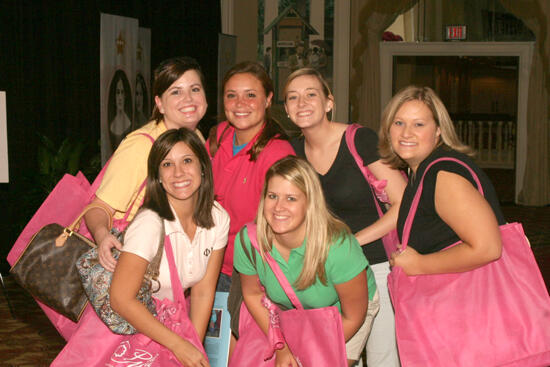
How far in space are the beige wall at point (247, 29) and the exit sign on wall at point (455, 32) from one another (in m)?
3.14

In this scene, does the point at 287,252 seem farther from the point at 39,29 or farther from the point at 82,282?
the point at 39,29

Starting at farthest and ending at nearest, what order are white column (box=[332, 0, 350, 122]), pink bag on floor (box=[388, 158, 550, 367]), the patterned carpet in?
1. white column (box=[332, 0, 350, 122])
2. the patterned carpet
3. pink bag on floor (box=[388, 158, 550, 367])

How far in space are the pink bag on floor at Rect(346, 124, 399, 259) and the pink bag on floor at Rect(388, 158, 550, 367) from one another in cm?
44

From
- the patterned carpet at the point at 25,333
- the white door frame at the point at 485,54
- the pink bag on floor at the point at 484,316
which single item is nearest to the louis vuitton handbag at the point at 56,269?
the pink bag on floor at the point at 484,316

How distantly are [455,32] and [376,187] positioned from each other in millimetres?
8496

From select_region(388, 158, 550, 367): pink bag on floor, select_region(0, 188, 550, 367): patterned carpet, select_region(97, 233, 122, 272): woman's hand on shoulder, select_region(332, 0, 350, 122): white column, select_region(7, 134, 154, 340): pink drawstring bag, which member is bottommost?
select_region(0, 188, 550, 367): patterned carpet

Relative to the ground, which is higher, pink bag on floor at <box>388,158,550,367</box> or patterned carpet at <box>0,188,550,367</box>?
pink bag on floor at <box>388,158,550,367</box>

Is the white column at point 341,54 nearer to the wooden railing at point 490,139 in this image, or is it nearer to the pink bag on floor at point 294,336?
the wooden railing at point 490,139

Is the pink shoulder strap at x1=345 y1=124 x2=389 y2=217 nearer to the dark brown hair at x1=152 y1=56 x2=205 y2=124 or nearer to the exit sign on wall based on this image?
the dark brown hair at x1=152 y1=56 x2=205 y2=124

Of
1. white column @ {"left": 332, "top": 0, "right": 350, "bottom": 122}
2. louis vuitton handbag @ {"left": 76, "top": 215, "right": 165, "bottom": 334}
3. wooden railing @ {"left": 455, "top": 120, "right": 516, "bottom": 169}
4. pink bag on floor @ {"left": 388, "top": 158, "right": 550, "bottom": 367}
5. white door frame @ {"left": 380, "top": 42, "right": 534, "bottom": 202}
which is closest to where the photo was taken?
pink bag on floor @ {"left": 388, "top": 158, "right": 550, "bottom": 367}

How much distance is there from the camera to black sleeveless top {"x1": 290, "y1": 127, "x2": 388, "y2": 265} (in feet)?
8.32

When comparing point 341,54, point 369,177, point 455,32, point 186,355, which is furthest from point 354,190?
point 455,32

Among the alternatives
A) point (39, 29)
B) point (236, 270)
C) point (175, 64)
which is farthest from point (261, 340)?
point (39, 29)

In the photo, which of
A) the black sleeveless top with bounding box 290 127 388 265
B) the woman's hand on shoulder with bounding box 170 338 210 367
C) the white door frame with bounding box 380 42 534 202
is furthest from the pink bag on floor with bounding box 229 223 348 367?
the white door frame with bounding box 380 42 534 202
